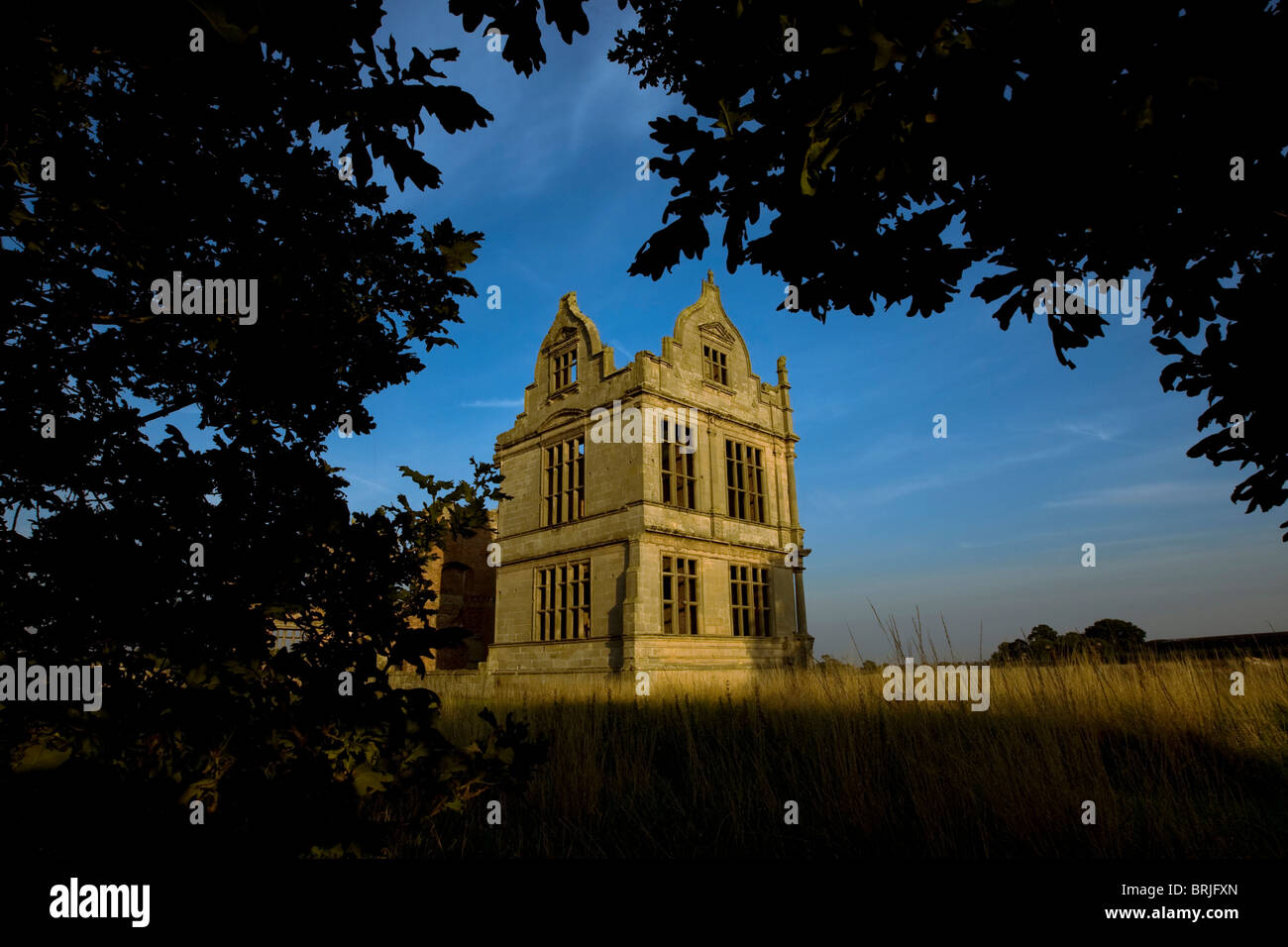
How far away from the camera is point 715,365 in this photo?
65.2 feet

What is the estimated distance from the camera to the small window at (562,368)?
64.8 ft

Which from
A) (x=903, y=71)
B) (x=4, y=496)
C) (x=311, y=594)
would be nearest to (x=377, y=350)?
(x=311, y=594)

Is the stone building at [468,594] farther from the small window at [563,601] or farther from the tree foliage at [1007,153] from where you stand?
the tree foliage at [1007,153]

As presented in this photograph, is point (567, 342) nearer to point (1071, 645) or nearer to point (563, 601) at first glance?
point (563, 601)

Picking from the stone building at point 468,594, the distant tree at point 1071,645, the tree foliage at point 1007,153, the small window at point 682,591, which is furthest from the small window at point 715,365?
the tree foliage at point 1007,153

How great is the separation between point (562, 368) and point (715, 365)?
4.94m

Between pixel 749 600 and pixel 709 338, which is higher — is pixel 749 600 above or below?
below

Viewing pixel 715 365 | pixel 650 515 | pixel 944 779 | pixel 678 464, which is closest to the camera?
pixel 944 779

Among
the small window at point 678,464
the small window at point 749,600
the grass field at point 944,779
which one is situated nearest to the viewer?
the grass field at point 944,779

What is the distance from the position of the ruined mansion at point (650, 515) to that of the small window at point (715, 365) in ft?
0.16

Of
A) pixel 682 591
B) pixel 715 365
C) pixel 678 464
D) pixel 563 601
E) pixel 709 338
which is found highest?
pixel 709 338

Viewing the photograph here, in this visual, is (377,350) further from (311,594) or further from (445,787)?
(445,787)

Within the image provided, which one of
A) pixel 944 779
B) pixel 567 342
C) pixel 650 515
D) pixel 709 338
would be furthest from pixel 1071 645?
pixel 567 342

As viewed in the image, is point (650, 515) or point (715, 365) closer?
point (650, 515)
